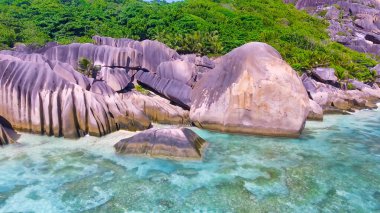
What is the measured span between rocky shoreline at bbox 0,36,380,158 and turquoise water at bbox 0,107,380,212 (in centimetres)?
114

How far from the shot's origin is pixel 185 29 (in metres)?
40.2

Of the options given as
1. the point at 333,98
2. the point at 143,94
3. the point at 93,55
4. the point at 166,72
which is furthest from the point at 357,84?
the point at 93,55

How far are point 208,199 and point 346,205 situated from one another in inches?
163

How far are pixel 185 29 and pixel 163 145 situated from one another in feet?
93.9

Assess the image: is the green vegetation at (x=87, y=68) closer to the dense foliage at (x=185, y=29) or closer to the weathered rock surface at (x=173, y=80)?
the weathered rock surface at (x=173, y=80)

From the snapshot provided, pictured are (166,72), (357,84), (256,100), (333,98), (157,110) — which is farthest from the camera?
(357,84)

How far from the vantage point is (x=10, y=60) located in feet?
53.3

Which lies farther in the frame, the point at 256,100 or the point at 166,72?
the point at 166,72

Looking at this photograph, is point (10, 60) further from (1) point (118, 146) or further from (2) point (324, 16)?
(2) point (324, 16)

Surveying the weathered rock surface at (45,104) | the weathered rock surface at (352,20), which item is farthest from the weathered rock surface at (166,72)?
the weathered rock surface at (352,20)

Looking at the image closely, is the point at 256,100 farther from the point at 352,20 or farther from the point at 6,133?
the point at 352,20

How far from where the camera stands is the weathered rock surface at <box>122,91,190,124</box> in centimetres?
1955

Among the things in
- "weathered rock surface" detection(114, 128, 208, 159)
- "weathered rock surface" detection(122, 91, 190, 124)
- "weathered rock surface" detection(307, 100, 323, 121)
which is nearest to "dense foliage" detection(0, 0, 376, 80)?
"weathered rock surface" detection(307, 100, 323, 121)

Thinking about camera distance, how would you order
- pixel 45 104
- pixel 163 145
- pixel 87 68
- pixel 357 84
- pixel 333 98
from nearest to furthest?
pixel 163 145, pixel 45 104, pixel 87 68, pixel 333 98, pixel 357 84
